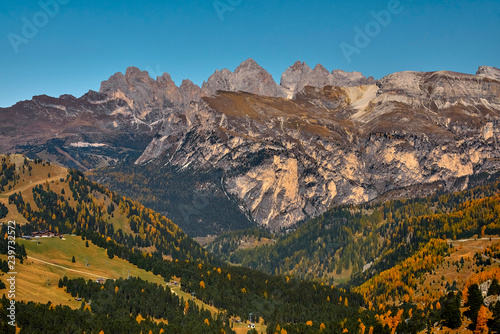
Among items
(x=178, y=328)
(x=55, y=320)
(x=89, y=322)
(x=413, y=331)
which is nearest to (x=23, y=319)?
(x=55, y=320)

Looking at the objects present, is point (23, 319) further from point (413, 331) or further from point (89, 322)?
point (413, 331)

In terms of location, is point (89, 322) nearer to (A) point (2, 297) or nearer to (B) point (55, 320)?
(B) point (55, 320)

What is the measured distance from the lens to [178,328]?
19838 centimetres

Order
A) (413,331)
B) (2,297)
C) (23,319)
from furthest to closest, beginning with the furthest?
(413,331), (2,297), (23,319)

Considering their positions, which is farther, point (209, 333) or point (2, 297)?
point (209, 333)

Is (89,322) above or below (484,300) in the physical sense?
below

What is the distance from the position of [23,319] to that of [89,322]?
21595mm

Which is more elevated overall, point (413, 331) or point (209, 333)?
point (413, 331)

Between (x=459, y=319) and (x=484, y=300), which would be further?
(x=484, y=300)

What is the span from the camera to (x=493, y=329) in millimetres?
168875

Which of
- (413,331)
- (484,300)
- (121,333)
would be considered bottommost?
(121,333)

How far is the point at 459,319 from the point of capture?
598 feet

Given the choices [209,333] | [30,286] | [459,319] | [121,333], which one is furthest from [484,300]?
[30,286]

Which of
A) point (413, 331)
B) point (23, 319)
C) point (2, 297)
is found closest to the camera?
point (23, 319)
